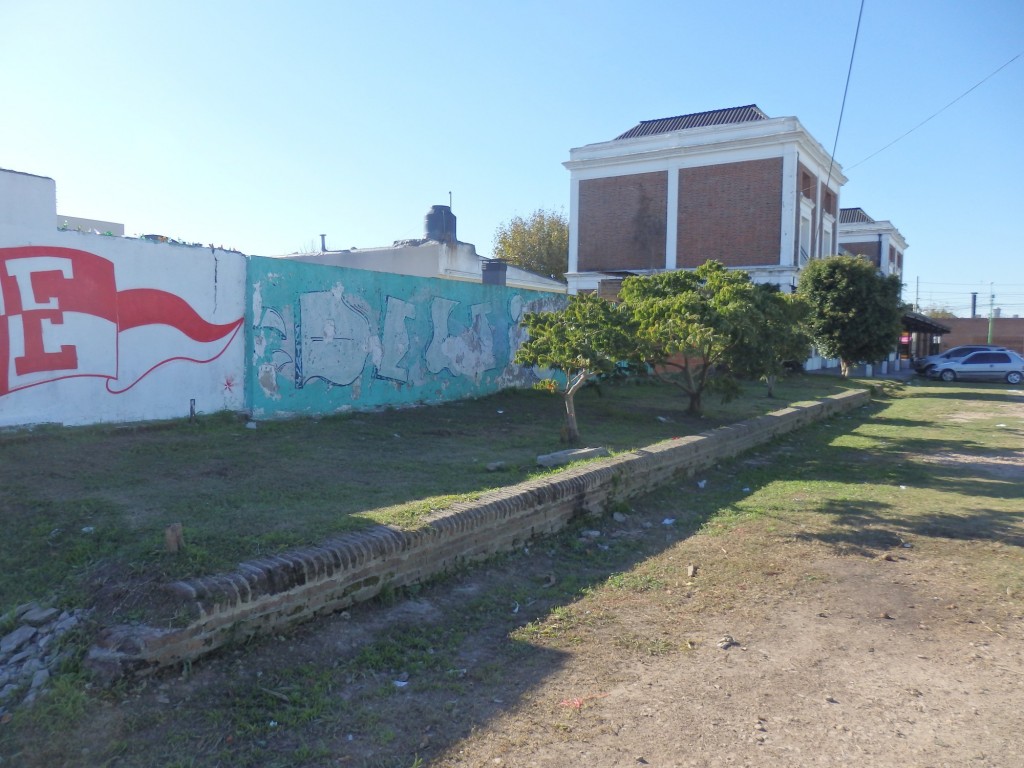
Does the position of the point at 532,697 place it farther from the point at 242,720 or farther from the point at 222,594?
the point at 222,594

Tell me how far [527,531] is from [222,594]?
2.67 m

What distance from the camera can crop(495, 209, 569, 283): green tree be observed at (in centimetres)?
4522

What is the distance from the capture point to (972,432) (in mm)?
14047

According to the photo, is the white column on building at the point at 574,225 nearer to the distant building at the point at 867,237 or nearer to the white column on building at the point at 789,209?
the white column on building at the point at 789,209

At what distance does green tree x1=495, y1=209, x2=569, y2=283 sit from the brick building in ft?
32.5

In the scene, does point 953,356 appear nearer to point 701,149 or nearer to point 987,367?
point 987,367

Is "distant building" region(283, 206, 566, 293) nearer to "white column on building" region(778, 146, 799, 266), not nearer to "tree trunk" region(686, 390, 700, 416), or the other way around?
"tree trunk" region(686, 390, 700, 416)

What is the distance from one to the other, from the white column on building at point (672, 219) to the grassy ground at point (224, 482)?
74.9 feet

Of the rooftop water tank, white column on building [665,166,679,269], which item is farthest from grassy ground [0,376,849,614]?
white column on building [665,166,679,269]

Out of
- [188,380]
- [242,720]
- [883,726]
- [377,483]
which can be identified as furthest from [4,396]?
[883,726]

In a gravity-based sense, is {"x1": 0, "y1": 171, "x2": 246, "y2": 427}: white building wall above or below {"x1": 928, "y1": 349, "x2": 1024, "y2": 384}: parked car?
above

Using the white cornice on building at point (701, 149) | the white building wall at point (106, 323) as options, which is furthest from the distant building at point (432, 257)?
the white cornice on building at point (701, 149)

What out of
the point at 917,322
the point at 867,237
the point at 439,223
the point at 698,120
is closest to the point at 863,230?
the point at 867,237

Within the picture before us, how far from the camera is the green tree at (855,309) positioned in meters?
25.0
